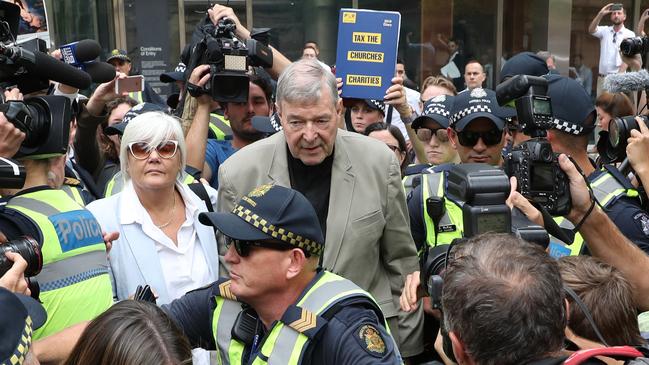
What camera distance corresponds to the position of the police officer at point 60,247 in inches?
121

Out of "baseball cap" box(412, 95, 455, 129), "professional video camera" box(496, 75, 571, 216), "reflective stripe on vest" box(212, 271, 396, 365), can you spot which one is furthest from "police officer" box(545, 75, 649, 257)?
"baseball cap" box(412, 95, 455, 129)

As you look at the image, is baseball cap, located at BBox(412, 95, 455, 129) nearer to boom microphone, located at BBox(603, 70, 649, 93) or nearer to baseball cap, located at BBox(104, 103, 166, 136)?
boom microphone, located at BBox(603, 70, 649, 93)

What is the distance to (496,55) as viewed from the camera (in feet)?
54.0

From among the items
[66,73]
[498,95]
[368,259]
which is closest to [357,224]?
[368,259]

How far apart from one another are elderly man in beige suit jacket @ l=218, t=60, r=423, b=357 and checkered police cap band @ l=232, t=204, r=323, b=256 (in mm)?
818

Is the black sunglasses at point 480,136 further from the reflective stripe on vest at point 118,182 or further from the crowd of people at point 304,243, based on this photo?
the reflective stripe on vest at point 118,182

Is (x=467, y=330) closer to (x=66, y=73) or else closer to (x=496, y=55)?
(x=66, y=73)

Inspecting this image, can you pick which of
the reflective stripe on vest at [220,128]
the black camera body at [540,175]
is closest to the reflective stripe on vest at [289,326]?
the black camera body at [540,175]

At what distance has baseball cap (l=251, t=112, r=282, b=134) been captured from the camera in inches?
196

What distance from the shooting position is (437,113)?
5828 mm

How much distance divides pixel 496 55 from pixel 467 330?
48.9 ft

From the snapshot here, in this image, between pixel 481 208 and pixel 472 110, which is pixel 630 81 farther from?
pixel 481 208

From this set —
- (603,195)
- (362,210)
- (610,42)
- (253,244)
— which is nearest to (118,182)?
(362,210)

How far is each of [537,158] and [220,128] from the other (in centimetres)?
304
